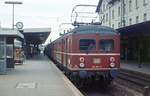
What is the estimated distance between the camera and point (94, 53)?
20906 mm

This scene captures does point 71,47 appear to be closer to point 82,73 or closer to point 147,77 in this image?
point 82,73

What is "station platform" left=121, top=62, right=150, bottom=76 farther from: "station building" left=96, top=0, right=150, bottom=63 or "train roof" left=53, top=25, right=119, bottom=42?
"train roof" left=53, top=25, right=119, bottom=42

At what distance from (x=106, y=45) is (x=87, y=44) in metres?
0.84

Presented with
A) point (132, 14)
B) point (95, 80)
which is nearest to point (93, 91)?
point (95, 80)

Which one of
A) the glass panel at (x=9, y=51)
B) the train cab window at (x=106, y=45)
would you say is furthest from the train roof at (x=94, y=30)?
the glass panel at (x=9, y=51)

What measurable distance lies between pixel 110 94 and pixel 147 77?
19.3 ft

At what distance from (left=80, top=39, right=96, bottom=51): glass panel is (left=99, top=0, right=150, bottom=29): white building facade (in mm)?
22875

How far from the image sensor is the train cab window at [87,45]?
21172 millimetres

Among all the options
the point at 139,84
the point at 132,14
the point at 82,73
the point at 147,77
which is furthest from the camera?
the point at 132,14

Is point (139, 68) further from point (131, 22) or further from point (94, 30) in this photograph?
point (131, 22)

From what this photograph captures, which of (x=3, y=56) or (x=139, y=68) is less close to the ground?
(x=3, y=56)

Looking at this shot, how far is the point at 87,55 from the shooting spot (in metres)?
20.8

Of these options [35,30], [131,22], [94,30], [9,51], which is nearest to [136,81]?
[94,30]

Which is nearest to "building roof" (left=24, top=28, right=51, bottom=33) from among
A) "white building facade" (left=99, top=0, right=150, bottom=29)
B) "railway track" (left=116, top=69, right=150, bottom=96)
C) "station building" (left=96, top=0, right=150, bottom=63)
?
"station building" (left=96, top=0, right=150, bottom=63)
